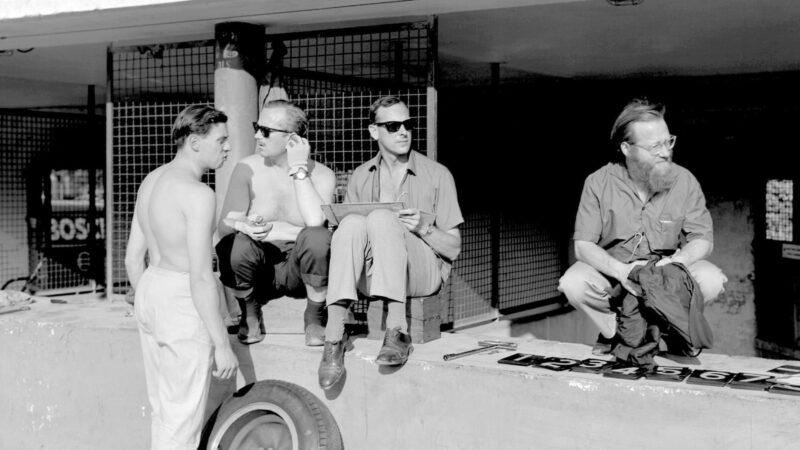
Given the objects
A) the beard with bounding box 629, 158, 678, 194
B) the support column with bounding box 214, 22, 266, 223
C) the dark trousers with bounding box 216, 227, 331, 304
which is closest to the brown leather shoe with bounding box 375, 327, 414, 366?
the dark trousers with bounding box 216, 227, 331, 304

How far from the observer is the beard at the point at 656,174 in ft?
14.7

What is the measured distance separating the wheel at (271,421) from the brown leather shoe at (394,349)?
1.57 feet

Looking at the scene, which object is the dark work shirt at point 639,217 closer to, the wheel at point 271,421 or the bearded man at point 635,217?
the bearded man at point 635,217

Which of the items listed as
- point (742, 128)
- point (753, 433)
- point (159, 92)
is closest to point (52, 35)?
point (159, 92)

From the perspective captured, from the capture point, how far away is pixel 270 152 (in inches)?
203

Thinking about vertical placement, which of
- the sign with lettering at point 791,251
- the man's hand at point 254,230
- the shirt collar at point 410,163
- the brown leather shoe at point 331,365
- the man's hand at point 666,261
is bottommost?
the brown leather shoe at point 331,365

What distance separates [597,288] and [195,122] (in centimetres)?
231

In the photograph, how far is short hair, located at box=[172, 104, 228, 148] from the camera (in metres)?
4.18

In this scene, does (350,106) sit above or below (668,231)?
above

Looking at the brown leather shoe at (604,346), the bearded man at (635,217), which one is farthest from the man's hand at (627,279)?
the brown leather shoe at (604,346)

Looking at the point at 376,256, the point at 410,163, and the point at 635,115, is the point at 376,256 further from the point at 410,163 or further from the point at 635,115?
the point at 635,115

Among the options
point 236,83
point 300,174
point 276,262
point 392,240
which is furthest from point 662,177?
point 236,83

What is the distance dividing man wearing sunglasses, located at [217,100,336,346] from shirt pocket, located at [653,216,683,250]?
187cm

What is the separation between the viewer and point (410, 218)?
4605 millimetres
